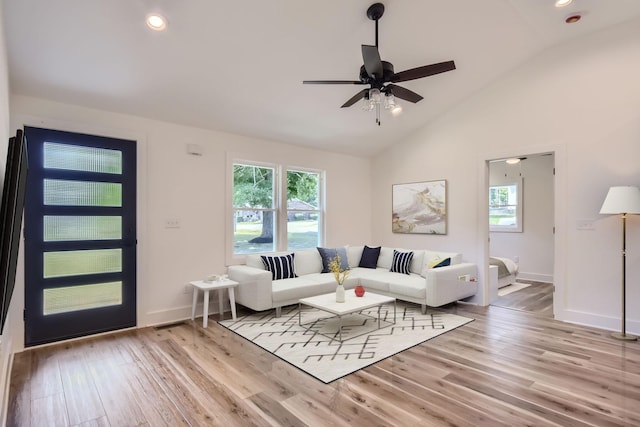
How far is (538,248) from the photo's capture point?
6941mm

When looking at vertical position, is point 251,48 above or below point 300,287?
above

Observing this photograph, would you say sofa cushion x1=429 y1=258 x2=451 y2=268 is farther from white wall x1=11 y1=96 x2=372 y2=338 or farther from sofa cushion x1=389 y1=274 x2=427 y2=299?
white wall x1=11 y1=96 x2=372 y2=338

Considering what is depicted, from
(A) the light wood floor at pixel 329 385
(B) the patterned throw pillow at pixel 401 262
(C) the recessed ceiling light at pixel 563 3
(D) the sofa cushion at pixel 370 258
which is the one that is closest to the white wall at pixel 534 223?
(B) the patterned throw pillow at pixel 401 262

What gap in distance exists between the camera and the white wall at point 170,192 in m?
3.75

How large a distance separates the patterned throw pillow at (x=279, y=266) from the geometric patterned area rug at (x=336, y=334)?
1.53 ft

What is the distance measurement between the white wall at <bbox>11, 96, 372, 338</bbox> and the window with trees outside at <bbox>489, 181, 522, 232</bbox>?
528 centimetres

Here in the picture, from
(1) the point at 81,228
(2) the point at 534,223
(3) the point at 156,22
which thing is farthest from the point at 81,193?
(2) the point at 534,223

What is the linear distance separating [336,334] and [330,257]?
1.82 m

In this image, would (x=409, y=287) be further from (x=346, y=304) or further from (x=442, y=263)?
(x=346, y=304)

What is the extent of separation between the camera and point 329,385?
2674 millimetres

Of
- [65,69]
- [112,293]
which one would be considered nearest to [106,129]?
[65,69]

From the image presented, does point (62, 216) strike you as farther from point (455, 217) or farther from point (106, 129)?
point (455, 217)

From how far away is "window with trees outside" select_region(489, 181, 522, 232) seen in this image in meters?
7.20

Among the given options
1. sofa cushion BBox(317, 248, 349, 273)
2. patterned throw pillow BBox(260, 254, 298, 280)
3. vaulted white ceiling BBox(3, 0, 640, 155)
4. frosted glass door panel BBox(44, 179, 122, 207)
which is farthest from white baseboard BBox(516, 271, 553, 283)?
frosted glass door panel BBox(44, 179, 122, 207)
